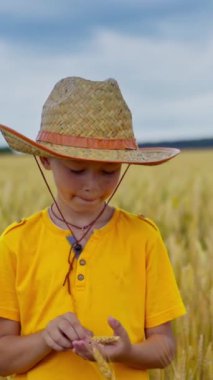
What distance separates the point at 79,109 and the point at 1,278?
0.37 metres

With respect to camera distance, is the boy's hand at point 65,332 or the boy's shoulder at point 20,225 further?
the boy's shoulder at point 20,225

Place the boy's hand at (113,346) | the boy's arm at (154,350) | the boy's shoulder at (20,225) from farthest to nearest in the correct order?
1. the boy's shoulder at (20,225)
2. the boy's arm at (154,350)
3. the boy's hand at (113,346)

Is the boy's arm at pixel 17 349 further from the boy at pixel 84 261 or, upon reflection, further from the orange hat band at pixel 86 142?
the orange hat band at pixel 86 142

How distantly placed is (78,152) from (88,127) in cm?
9

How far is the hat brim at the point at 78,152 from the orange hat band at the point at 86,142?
0.01 m

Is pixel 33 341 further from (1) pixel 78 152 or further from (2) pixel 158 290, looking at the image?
(1) pixel 78 152

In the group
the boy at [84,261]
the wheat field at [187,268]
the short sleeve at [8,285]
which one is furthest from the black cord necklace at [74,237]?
the wheat field at [187,268]

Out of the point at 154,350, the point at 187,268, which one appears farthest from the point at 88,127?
the point at 187,268

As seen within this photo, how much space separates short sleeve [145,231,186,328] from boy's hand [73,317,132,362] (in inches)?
6.2

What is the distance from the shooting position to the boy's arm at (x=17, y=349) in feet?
6.01

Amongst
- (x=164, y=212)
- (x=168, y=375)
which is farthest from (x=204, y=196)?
(x=168, y=375)

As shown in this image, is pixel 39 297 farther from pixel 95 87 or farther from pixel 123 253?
pixel 95 87

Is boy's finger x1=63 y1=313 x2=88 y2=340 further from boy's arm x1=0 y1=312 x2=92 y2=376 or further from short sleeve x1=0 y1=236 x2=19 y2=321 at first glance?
short sleeve x1=0 y1=236 x2=19 y2=321

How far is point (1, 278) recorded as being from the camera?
6.21 ft
